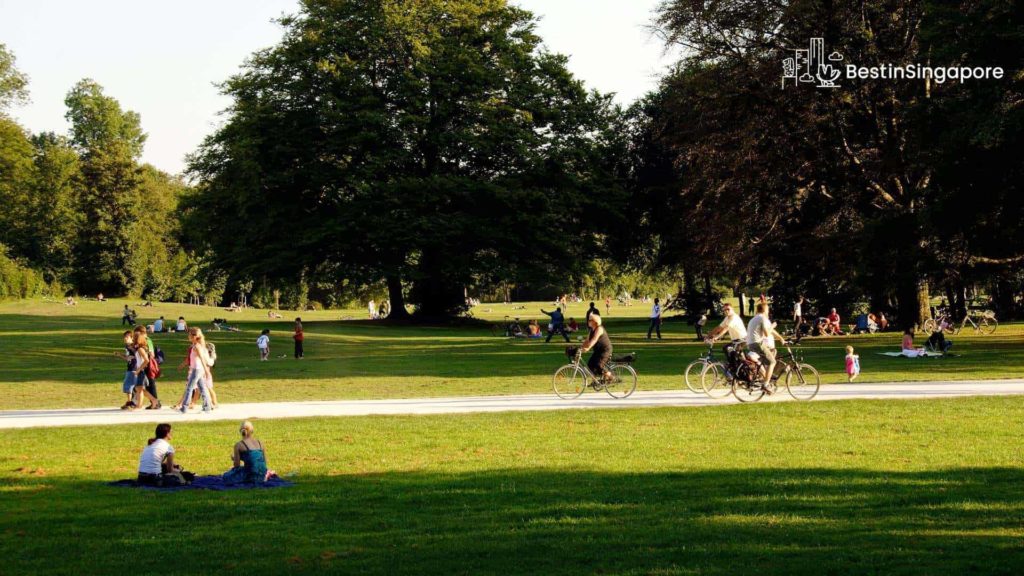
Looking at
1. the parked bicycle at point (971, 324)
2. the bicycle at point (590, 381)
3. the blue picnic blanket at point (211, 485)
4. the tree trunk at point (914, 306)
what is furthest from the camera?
the parked bicycle at point (971, 324)

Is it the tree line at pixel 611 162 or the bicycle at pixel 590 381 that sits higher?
the tree line at pixel 611 162

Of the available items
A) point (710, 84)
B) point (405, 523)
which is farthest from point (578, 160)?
point (405, 523)

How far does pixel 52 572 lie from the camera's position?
28.1ft

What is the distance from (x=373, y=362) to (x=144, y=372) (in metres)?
13.1

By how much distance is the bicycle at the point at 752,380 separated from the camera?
66.6 feet

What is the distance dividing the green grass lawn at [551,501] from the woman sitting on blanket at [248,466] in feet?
1.40

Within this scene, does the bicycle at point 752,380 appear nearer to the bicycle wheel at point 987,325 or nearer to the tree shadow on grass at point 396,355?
the tree shadow on grass at point 396,355

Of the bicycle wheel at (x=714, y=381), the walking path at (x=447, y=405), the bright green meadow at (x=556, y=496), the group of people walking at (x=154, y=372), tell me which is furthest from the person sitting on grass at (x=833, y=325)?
the group of people walking at (x=154, y=372)

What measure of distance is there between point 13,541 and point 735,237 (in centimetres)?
3441

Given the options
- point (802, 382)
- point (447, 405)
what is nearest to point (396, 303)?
point (447, 405)

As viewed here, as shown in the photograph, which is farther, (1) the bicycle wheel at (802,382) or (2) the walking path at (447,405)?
(1) the bicycle wheel at (802,382)

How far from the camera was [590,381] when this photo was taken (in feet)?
71.8

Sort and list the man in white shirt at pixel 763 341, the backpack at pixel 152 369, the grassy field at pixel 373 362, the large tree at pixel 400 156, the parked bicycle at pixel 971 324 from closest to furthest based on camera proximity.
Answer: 1. the man in white shirt at pixel 763 341
2. the backpack at pixel 152 369
3. the grassy field at pixel 373 362
4. the parked bicycle at pixel 971 324
5. the large tree at pixel 400 156

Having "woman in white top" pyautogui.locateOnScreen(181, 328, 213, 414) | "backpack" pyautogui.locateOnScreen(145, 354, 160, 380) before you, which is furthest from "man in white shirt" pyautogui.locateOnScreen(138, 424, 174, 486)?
"backpack" pyautogui.locateOnScreen(145, 354, 160, 380)
